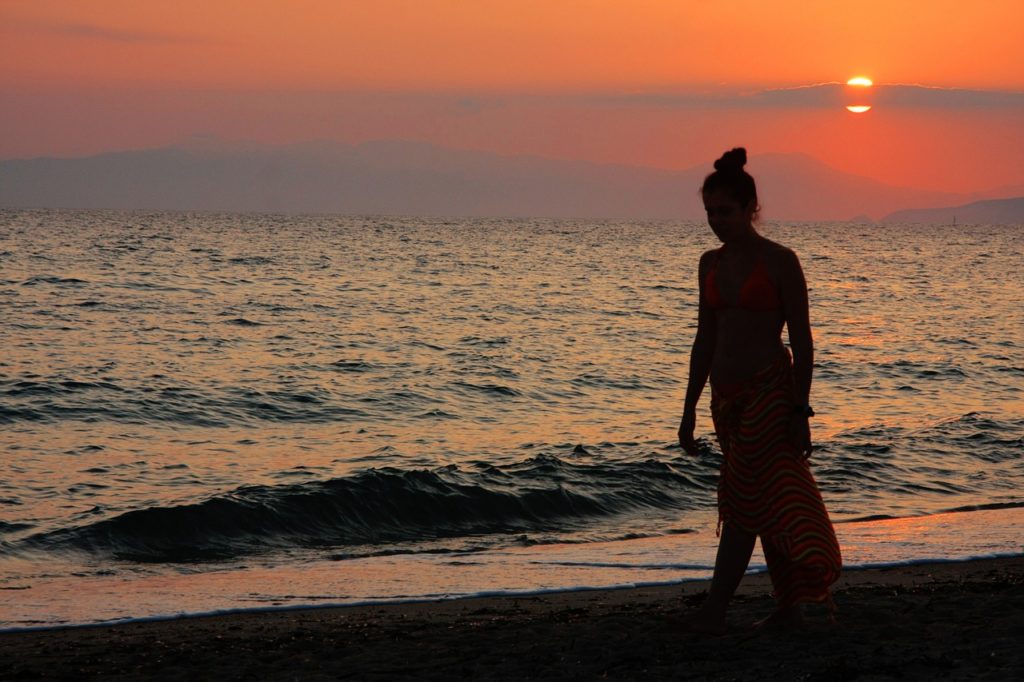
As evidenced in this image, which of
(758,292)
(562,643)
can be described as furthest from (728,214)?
(562,643)

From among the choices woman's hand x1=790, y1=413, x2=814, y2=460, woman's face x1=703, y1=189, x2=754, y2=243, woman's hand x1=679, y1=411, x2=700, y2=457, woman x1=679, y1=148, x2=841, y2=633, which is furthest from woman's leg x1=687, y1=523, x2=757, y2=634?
woman's face x1=703, y1=189, x2=754, y2=243

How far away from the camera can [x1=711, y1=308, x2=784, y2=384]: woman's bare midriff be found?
4.86 metres

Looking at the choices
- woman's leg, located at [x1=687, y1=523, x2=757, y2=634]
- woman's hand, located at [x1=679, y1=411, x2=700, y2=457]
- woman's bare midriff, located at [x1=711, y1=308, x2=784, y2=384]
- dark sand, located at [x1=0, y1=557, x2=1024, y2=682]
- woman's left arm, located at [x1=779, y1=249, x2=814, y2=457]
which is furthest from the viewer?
woman's hand, located at [x1=679, y1=411, x2=700, y2=457]

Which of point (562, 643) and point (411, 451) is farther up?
point (562, 643)

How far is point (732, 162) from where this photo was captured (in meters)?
4.87

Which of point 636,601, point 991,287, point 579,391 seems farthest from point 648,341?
point 991,287

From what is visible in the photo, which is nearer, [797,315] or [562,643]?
[797,315]

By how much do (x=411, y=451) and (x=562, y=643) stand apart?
7768 millimetres

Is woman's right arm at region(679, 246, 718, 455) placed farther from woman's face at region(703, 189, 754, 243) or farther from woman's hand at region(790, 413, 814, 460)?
woman's hand at region(790, 413, 814, 460)

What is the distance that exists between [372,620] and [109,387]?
1169cm

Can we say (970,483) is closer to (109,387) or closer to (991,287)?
(109,387)

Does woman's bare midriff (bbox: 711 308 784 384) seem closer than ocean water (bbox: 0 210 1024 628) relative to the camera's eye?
Yes

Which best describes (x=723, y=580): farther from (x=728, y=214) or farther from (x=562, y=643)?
(x=728, y=214)

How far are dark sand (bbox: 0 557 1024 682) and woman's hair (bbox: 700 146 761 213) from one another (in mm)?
1920
